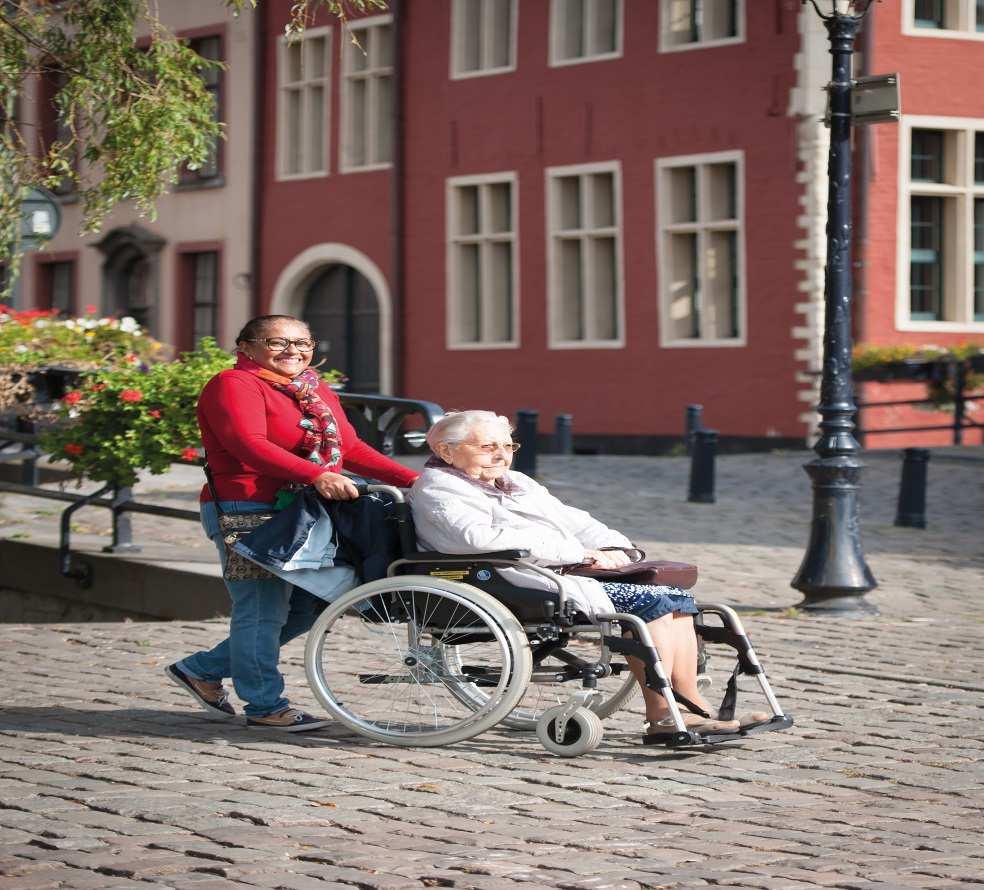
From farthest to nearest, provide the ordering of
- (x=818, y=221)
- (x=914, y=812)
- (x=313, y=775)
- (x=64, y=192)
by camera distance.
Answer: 1. (x=64, y=192)
2. (x=818, y=221)
3. (x=313, y=775)
4. (x=914, y=812)

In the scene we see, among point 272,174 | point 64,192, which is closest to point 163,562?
point 272,174

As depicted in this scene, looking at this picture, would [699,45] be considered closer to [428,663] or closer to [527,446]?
[527,446]

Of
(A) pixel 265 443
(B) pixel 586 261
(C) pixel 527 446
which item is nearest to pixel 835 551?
(A) pixel 265 443

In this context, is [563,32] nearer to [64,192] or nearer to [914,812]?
[64,192]

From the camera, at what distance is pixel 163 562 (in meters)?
10.4

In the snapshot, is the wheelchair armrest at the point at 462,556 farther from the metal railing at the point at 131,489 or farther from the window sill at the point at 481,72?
the window sill at the point at 481,72

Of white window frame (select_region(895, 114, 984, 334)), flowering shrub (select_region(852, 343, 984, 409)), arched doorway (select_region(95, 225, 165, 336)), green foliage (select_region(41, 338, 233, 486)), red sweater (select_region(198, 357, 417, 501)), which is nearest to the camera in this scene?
red sweater (select_region(198, 357, 417, 501))

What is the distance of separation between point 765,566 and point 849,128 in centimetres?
306

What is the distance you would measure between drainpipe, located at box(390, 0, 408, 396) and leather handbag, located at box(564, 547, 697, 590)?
1995 centimetres

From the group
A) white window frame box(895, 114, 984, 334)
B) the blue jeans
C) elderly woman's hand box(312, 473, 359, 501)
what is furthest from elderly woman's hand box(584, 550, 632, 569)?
white window frame box(895, 114, 984, 334)

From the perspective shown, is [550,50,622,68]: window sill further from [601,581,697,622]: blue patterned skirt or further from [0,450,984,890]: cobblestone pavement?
[601,581,697,622]: blue patterned skirt

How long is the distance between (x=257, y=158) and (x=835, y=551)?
64.2 ft

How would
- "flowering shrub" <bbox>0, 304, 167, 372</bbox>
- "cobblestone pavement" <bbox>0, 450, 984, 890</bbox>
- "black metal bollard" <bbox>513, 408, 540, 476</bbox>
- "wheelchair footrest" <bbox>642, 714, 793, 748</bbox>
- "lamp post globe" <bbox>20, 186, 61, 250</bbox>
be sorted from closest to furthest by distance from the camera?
1. "cobblestone pavement" <bbox>0, 450, 984, 890</bbox>
2. "wheelchair footrest" <bbox>642, 714, 793, 748</bbox>
3. "flowering shrub" <bbox>0, 304, 167, 372</bbox>
4. "lamp post globe" <bbox>20, 186, 61, 250</bbox>
5. "black metal bollard" <bbox>513, 408, 540, 476</bbox>

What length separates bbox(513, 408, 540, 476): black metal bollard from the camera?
1706cm
